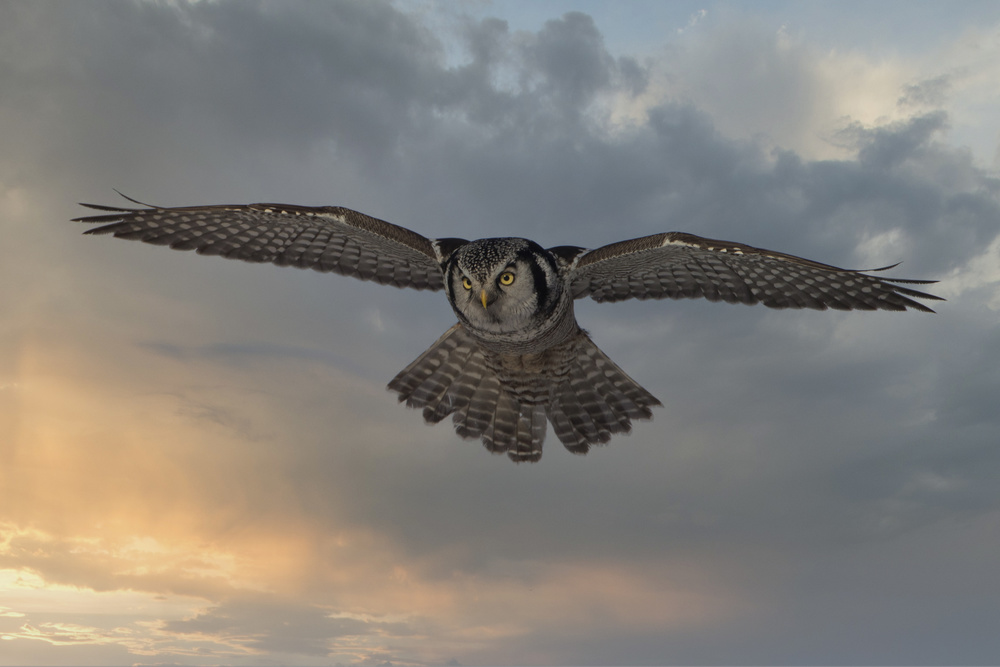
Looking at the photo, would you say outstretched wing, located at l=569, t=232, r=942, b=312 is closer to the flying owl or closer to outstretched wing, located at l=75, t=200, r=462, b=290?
the flying owl

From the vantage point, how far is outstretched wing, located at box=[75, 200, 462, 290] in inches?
330

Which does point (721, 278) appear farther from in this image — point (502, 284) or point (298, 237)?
point (298, 237)

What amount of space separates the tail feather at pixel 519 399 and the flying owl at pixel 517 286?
0.02 meters

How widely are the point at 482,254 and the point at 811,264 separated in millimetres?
3656

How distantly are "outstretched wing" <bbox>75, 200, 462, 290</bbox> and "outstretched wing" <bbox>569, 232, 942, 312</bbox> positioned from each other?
2.04m

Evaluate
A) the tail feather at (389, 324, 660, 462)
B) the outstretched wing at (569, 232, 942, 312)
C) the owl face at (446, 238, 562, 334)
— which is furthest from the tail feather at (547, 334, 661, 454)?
the owl face at (446, 238, 562, 334)

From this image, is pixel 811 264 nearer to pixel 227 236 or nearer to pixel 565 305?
pixel 565 305

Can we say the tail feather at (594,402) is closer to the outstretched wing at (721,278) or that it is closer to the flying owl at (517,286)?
the flying owl at (517,286)

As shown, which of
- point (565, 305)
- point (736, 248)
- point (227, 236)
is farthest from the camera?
point (227, 236)

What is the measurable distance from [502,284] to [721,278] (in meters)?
2.98

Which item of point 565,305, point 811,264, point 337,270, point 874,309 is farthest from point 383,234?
Result: point 874,309

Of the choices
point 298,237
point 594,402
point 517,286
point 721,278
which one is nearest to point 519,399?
point 594,402

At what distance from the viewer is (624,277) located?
28.8ft

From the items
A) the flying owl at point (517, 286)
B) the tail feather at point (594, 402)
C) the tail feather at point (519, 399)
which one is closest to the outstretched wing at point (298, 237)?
the flying owl at point (517, 286)
